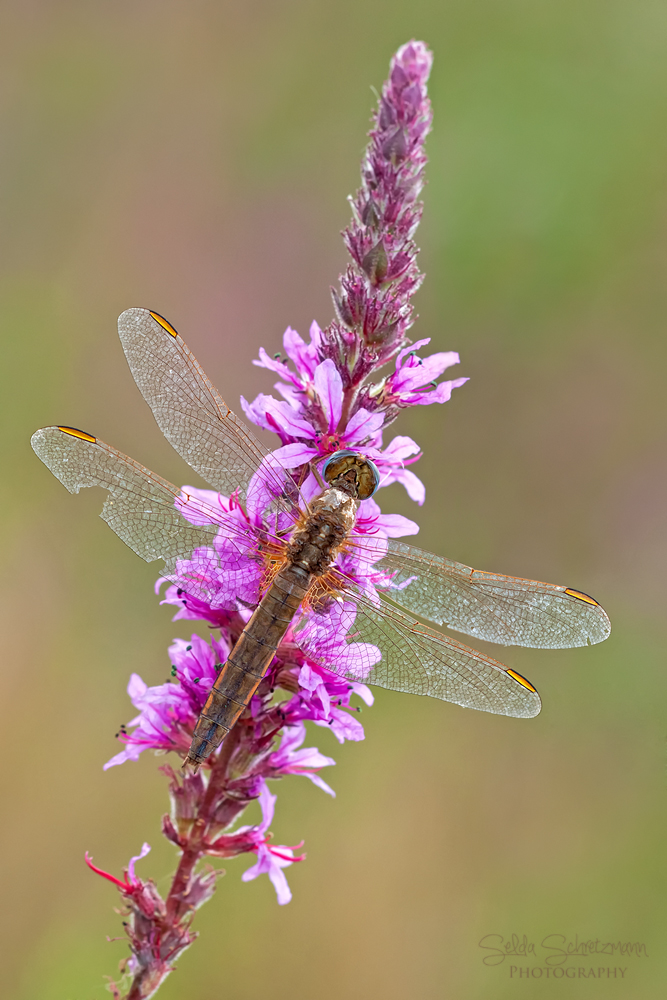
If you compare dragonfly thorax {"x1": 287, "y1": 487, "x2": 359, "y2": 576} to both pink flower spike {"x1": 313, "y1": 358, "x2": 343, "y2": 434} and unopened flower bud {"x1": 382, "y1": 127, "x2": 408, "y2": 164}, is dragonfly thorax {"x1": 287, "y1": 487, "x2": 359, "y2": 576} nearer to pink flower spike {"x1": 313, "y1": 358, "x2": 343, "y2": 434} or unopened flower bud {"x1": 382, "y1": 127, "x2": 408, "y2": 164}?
pink flower spike {"x1": 313, "y1": 358, "x2": 343, "y2": 434}

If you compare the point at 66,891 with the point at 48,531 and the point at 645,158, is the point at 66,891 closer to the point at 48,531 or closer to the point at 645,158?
the point at 48,531

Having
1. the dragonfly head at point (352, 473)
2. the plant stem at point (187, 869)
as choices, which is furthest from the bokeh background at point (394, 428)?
the dragonfly head at point (352, 473)

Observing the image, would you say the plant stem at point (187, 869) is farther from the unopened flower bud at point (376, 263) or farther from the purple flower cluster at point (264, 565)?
the unopened flower bud at point (376, 263)

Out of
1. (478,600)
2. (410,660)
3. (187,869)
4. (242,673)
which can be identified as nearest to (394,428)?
(478,600)

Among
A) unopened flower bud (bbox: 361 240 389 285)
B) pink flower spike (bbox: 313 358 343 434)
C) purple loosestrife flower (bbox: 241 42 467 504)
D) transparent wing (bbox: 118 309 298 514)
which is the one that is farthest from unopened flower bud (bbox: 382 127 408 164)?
transparent wing (bbox: 118 309 298 514)

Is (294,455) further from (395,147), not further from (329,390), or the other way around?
(395,147)

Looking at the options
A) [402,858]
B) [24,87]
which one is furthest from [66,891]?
[24,87]
